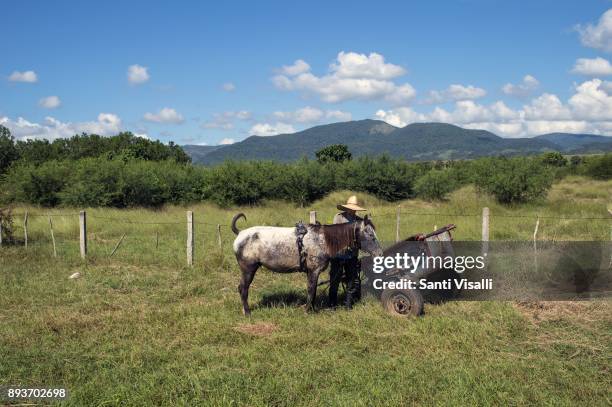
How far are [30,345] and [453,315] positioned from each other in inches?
243

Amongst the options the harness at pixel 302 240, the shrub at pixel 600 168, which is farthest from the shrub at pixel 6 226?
the shrub at pixel 600 168

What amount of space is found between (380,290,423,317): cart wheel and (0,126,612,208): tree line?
2114 centimetres

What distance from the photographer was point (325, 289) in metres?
9.55

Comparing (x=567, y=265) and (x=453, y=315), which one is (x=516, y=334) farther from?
(x=567, y=265)

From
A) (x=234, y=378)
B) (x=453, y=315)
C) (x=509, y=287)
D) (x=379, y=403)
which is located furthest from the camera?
(x=509, y=287)

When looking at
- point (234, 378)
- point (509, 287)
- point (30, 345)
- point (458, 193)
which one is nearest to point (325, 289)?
point (509, 287)

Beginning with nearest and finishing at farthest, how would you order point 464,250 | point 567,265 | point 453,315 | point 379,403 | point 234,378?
1. point 379,403
2. point 234,378
3. point 453,315
4. point 567,265
5. point 464,250

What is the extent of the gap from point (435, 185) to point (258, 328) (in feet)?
90.5

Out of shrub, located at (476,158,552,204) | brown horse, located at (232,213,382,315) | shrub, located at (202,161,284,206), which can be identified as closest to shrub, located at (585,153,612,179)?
shrub, located at (476,158,552,204)

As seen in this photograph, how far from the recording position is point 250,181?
33125 mm

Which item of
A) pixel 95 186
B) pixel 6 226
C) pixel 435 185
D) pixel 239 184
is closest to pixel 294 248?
pixel 6 226

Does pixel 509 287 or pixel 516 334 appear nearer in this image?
pixel 516 334

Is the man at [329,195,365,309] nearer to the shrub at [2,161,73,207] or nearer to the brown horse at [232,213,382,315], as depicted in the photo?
the brown horse at [232,213,382,315]

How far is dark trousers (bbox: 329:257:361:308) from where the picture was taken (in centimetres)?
860
